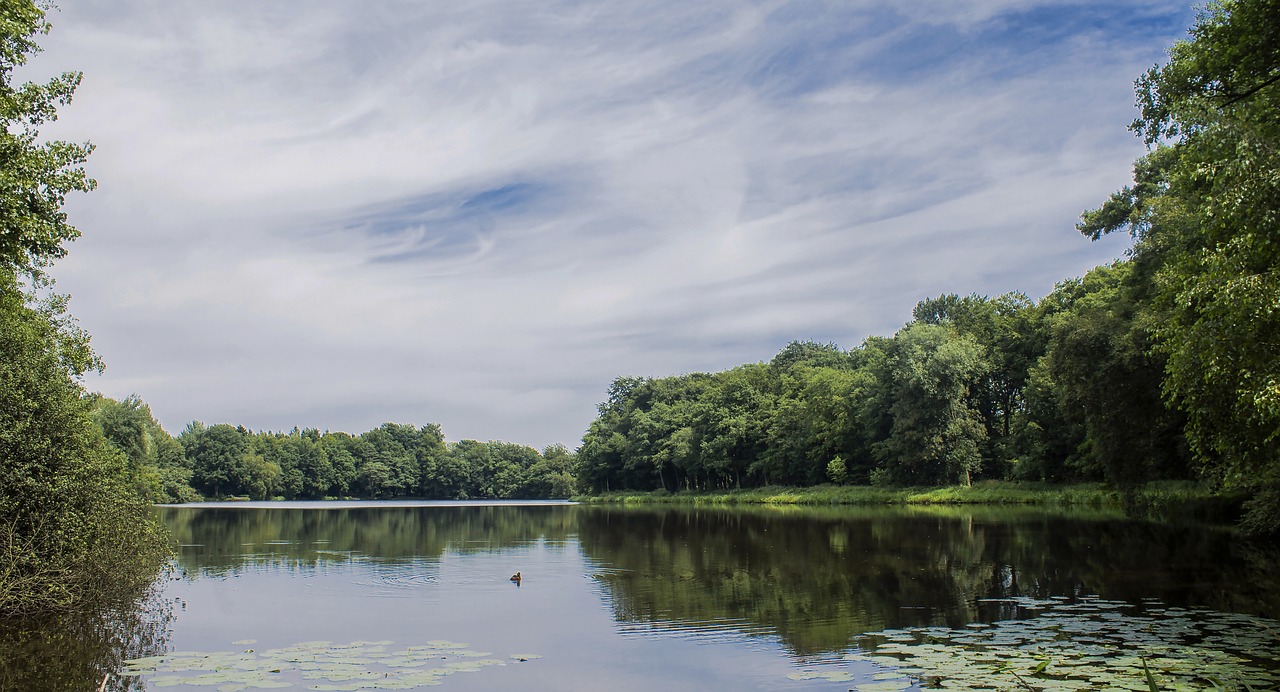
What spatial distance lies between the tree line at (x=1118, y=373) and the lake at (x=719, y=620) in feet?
13.6

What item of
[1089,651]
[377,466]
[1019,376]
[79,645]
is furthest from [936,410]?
[377,466]

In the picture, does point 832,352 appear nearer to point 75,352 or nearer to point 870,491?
point 870,491

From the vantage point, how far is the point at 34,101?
15.3 metres

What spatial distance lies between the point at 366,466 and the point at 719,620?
6045 inches

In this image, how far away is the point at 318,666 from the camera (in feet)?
47.8

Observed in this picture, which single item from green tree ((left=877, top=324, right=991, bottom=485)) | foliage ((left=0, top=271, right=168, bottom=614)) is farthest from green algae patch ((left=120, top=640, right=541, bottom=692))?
green tree ((left=877, top=324, right=991, bottom=485))

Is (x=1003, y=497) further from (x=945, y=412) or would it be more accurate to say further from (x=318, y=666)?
(x=318, y=666)

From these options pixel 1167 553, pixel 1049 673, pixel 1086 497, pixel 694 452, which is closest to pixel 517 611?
pixel 1049 673

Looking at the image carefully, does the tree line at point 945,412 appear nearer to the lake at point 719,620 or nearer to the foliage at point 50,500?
the lake at point 719,620

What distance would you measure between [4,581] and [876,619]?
1777 cm

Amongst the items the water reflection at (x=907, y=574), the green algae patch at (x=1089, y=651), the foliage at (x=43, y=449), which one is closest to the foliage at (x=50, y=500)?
the foliage at (x=43, y=449)

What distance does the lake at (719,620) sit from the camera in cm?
1346

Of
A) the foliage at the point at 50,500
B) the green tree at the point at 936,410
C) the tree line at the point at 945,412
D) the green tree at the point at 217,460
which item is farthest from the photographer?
the green tree at the point at 217,460

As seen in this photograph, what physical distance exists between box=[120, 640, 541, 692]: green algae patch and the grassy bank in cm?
3029
